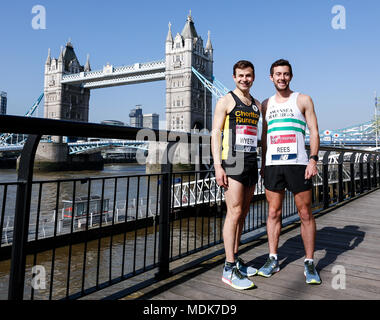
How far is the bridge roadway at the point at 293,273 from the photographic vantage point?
184cm

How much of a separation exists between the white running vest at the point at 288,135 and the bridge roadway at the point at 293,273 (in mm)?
806

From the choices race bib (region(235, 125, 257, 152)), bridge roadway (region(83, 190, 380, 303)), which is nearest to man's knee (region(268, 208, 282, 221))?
bridge roadway (region(83, 190, 380, 303))

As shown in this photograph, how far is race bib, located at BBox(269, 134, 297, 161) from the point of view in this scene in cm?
208

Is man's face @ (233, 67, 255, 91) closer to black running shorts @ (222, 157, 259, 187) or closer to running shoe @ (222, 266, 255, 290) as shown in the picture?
black running shorts @ (222, 157, 259, 187)

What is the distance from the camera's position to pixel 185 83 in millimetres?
56312

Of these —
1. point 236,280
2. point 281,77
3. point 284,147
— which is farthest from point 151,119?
point 236,280

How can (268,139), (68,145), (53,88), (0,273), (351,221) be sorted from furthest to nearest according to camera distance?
1. (53,88)
2. (68,145)
3. (0,273)
4. (351,221)
5. (268,139)

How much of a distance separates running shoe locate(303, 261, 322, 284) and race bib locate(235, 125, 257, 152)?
2.86 ft

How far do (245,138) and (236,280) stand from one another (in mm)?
911

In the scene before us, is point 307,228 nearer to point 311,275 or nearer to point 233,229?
point 311,275


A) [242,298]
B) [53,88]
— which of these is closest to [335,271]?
[242,298]

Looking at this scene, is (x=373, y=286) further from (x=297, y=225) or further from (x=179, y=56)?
(x=179, y=56)

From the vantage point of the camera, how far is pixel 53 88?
70.1 meters
